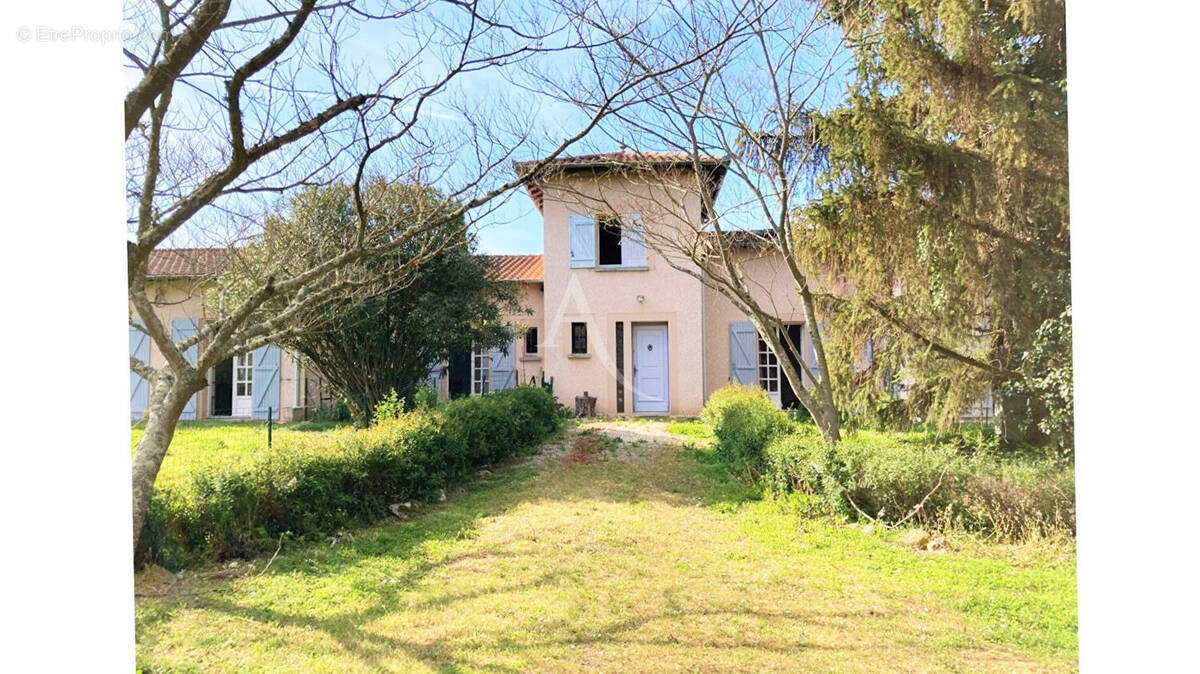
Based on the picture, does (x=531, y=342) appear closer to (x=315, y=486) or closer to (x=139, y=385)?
(x=315, y=486)

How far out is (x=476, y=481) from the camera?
507 cm

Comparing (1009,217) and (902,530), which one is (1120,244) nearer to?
(1009,217)

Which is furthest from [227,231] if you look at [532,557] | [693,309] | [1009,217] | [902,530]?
[693,309]

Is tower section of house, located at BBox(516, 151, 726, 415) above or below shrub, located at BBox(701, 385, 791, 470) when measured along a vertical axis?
above

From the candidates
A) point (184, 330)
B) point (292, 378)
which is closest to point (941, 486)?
point (184, 330)

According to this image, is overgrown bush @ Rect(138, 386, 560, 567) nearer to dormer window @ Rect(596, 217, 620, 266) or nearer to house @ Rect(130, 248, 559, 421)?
house @ Rect(130, 248, 559, 421)

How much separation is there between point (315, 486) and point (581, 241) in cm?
589

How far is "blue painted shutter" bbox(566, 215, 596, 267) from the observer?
8477 mm

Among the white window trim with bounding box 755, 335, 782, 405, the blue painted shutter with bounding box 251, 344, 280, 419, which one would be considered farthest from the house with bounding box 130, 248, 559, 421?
the white window trim with bounding box 755, 335, 782, 405

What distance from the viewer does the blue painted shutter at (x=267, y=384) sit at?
8867mm

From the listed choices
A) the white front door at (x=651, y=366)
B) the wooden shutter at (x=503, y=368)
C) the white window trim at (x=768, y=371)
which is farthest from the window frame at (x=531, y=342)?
the white window trim at (x=768, y=371)

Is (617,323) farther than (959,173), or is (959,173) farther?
(617,323)

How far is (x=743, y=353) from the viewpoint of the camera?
7.28 m

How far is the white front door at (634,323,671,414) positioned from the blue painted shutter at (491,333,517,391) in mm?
1859
